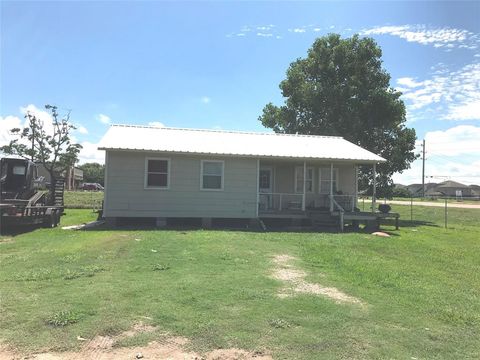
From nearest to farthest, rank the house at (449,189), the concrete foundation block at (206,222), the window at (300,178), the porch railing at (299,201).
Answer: the concrete foundation block at (206,222) < the porch railing at (299,201) < the window at (300,178) < the house at (449,189)

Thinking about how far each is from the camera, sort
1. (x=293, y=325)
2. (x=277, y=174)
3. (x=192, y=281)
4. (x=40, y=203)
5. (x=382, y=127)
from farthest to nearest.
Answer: (x=382, y=127), (x=277, y=174), (x=40, y=203), (x=192, y=281), (x=293, y=325)

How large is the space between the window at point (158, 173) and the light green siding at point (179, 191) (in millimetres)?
163

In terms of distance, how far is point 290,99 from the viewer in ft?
100

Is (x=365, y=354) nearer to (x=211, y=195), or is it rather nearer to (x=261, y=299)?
(x=261, y=299)

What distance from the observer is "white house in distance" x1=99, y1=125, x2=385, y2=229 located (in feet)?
57.5

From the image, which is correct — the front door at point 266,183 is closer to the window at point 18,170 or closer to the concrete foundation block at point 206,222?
the concrete foundation block at point 206,222

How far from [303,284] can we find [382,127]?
73.6 ft

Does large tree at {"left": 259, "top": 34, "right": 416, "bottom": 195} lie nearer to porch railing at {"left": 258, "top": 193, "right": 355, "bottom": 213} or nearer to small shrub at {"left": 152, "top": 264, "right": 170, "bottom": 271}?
porch railing at {"left": 258, "top": 193, "right": 355, "bottom": 213}

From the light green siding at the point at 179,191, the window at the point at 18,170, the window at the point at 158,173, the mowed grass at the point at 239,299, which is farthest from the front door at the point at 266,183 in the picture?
the window at the point at 18,170

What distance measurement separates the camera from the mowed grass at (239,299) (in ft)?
16.6

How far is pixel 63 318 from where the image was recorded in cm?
547

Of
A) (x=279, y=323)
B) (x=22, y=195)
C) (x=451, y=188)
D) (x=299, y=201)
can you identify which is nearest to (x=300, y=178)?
(x=299, y=201)

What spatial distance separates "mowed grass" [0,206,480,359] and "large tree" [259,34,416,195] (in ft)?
55.0

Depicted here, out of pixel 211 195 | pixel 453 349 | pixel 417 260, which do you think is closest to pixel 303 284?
pixel 453 349
